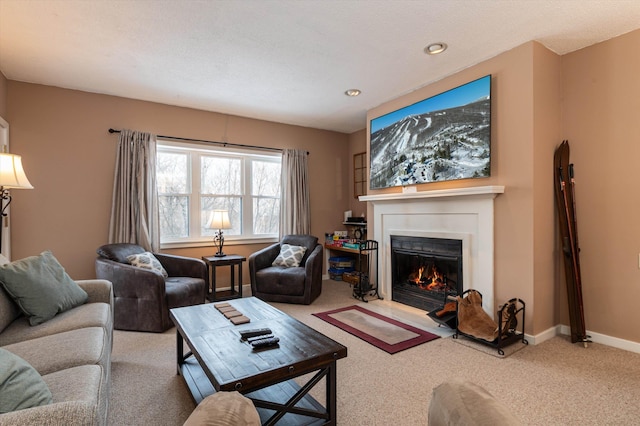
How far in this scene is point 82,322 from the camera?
2070 mm

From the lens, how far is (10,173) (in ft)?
8.05

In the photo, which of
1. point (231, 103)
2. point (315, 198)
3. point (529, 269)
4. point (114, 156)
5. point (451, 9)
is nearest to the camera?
point (451, 9)

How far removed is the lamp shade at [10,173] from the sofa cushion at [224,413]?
269 centimetres

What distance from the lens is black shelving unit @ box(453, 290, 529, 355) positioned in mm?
2703

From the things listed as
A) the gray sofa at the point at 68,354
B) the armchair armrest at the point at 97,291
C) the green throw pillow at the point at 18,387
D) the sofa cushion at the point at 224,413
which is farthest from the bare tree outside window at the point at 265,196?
the sofa cushion at the point at 224,413

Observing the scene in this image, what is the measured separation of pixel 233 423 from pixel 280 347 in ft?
3.69

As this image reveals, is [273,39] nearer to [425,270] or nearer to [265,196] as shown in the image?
[265,196]

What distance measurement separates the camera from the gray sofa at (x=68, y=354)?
3.17 ft

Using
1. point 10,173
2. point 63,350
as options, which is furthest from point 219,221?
point 63,350

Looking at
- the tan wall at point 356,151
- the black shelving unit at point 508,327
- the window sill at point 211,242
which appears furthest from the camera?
the tan wall at point 356,151

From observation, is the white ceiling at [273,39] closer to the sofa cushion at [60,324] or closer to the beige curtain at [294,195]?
the beige curtain at [294,195]

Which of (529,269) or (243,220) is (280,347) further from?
(243,220)

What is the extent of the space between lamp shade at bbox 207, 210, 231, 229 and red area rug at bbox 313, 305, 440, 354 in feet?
5.74

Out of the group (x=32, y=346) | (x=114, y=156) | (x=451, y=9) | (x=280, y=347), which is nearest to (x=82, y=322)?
(x=32, y=346)
